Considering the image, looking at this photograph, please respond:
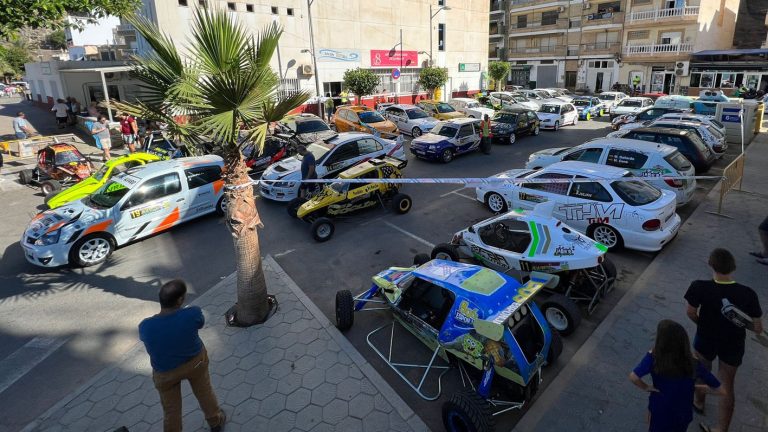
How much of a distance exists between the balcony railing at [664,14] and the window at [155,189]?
140 feet

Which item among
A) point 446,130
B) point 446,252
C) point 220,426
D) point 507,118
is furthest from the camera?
point 507,118

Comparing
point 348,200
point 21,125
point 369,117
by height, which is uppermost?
point 21,125

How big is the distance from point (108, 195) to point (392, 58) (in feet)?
87.2

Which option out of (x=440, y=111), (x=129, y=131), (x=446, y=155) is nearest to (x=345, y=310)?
(x=446, y=155)

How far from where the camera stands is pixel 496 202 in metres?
10.8

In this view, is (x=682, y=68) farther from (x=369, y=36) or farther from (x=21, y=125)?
(x=21, y=125)

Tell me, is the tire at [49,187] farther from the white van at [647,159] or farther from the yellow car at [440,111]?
the yellow car at [440,111]

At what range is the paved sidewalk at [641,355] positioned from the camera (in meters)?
4.62

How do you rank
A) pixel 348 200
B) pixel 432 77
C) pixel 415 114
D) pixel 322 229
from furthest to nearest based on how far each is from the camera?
pixel 432 77
pixel 415 114
pixel 348 200
pixel 322 229

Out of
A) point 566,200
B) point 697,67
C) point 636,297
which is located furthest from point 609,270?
point 697,67

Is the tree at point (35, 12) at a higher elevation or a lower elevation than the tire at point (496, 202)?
higher

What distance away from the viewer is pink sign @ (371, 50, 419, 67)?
3164 centimetres

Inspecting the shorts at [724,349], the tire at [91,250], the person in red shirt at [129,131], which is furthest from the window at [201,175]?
the shorts at [724,349]

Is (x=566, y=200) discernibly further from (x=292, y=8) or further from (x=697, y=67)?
(x=697, y=67)
